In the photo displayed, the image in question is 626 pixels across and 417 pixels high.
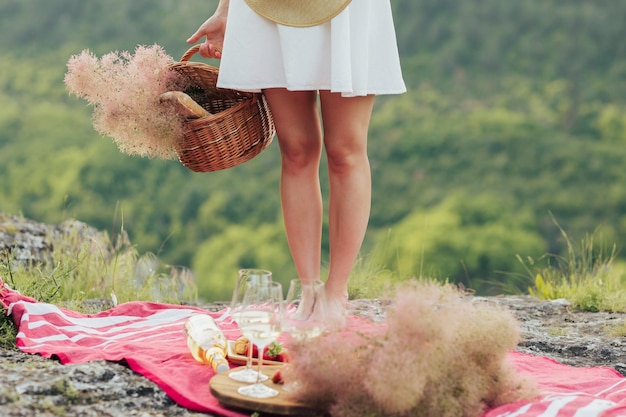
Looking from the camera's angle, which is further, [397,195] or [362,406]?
[397,195]

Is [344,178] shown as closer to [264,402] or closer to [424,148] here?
[264,402]

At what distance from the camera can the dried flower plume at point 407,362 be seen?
5.35 ft

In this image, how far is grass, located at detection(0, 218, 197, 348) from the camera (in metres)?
3.05

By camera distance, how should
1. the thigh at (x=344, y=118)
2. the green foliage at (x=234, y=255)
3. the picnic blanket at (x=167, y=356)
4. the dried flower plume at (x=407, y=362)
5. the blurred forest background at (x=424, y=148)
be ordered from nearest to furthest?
1. the dried flower plume at (x=407, y=362)
2. the picnic blanket at (x=167, y=356)
3. the thigh at (x=344, y=118)
4. the green foliage at (x=234, y=255)
5. the blurred forest background at (x=424, y=148)

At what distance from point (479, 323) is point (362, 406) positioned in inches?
12.9

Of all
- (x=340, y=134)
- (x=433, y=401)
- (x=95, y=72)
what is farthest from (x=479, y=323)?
(x=95, y=72)

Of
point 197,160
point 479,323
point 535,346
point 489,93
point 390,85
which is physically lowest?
point 535,346

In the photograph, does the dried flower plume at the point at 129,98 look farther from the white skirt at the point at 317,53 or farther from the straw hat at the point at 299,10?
the straw hat at the point at 299,10

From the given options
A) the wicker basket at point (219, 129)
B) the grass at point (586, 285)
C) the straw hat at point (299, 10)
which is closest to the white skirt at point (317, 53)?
the straw hat at point (299, 10)

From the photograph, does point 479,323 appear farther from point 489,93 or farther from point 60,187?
point 489,93

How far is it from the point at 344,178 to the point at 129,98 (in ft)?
2.25

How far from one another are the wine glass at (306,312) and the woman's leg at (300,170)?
2.14 ft

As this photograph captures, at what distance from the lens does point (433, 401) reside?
5.48 feet

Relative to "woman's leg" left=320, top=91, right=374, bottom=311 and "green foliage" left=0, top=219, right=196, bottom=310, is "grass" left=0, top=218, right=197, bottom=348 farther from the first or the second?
"woman's leg" left=320, top=91, right=374, bottom=311
